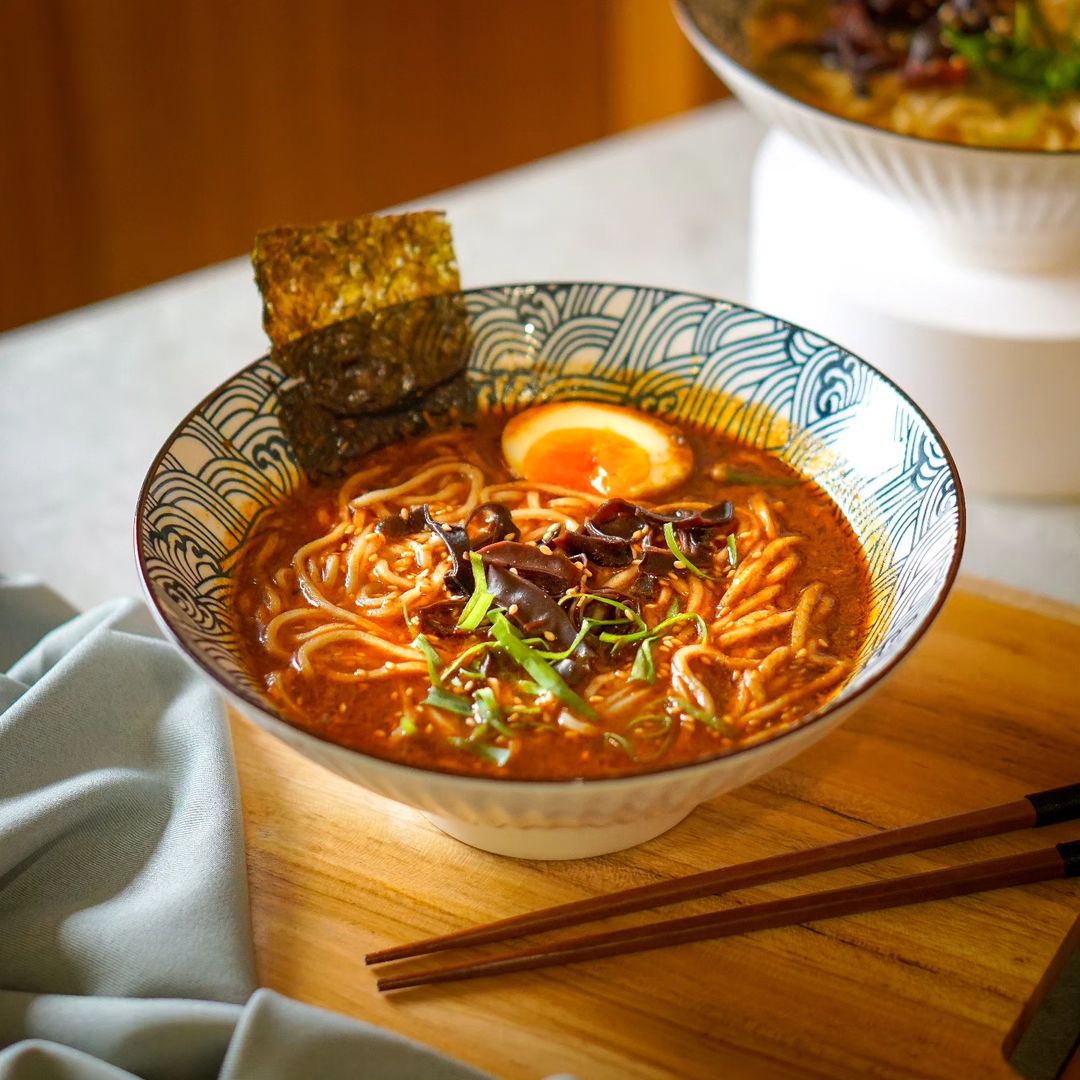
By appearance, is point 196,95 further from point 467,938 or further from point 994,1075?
point 994,1075

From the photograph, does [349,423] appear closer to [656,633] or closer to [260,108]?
[656,633]

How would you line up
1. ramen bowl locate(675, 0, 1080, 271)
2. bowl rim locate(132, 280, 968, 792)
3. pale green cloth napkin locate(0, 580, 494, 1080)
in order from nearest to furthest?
bowl rim locate(132, 280, 968, 792), pale green cloth napkin locate(0, 580, 494, 1080), ramen bowl locate(675, 0, 1080, 271)

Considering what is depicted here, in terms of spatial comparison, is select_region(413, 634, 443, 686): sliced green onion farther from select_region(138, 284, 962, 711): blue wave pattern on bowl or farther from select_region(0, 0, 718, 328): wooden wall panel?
select_region(0, 0, 718, 328): wooden wall panel

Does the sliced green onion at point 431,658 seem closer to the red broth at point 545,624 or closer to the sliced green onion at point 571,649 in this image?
the red broth at point 545,624

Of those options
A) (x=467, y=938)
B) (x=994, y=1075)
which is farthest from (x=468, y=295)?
(x=994, y=1075)

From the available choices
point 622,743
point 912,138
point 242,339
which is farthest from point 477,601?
point 242,339

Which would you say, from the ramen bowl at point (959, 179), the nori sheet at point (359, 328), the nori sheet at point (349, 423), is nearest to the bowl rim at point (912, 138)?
the ramen bowl at point (959, 179)

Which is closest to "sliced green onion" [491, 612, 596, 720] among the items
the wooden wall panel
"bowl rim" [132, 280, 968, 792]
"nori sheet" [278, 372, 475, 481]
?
"bowl rim" [132, 280, 968, 792]
